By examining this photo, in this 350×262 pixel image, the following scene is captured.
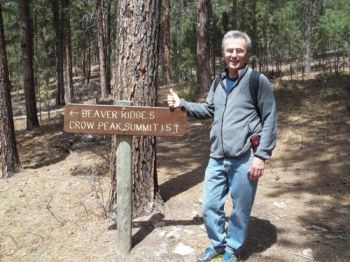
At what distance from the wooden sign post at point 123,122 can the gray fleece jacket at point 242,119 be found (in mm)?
463

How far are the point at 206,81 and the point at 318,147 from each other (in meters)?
6.63

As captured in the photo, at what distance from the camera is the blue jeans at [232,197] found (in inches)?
139

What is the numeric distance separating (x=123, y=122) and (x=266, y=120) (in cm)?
127

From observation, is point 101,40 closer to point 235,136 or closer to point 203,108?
point 203,108

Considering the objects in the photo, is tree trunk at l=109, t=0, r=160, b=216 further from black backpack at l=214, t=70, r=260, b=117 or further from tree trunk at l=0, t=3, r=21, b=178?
tree trunk at l=0, t=3, r=21, b=178

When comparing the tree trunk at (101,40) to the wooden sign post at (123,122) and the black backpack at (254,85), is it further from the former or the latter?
the black backpack at (254,85)

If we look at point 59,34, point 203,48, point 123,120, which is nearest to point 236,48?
point 123,120

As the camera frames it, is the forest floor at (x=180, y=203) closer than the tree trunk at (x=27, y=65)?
Yes

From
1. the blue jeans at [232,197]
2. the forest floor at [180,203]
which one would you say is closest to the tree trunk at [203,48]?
the forest floor at [180,203]

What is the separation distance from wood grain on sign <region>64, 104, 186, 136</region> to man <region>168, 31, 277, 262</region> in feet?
0.71

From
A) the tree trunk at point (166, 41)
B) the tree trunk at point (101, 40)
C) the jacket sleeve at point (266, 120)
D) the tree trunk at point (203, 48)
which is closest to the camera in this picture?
the jacket sleeve at point (266, 120)

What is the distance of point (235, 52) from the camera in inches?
133

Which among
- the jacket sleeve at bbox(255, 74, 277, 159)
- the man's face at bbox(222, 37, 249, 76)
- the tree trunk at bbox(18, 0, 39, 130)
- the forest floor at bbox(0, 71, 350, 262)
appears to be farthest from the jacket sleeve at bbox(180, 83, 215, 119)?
the tree trunk at bbox(18, 0, 39, 130)

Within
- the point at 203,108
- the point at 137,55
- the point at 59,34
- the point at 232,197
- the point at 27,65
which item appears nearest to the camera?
the point at 232,197
